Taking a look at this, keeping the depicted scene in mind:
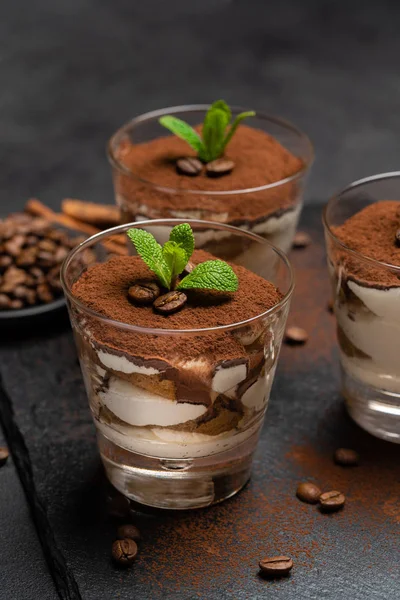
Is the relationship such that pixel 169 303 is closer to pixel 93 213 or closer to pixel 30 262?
pixel 30 262

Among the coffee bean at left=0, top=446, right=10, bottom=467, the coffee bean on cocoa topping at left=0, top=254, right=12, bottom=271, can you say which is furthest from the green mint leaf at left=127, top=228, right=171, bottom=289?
the coffee bean on cocoa topping at left=0, top=254, right=12, bottom=271

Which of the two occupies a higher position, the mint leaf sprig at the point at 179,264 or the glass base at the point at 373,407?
the mint leaf sprig at the point at 179,264

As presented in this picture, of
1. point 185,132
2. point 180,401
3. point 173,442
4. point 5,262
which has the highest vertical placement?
point 185,132

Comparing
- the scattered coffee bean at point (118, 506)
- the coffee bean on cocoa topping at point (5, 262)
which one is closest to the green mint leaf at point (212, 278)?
the scattered coffee bean at point (118, 506)

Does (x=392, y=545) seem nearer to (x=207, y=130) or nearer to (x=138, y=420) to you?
(x=138, y=420)

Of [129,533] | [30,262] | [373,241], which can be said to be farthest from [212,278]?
[30,262]

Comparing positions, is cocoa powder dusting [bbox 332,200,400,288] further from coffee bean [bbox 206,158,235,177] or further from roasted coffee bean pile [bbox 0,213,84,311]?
roasted coffee bean pile [bbox 0,213,84,311]

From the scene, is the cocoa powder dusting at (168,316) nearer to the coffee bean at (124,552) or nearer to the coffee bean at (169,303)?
the coffee bean at (169,303)
